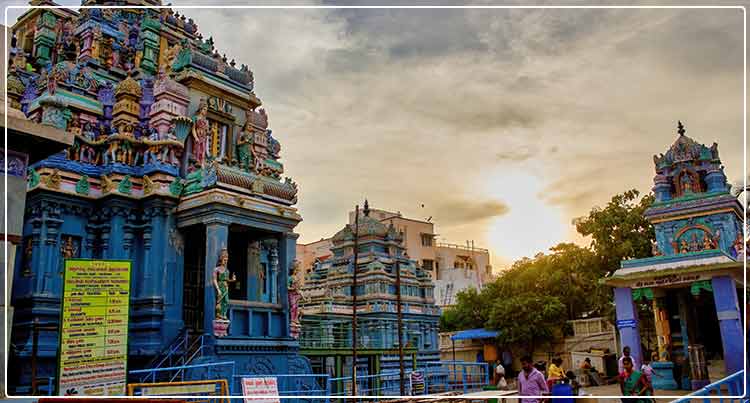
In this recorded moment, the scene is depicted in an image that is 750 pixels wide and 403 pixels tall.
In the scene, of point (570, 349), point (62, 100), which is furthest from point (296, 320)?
point (570, 349)

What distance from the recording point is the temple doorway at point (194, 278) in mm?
15539

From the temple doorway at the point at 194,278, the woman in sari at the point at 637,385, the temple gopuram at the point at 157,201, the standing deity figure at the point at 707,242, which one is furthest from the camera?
the standing deity figure at the point at 707,242

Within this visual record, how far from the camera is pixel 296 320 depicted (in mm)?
15789

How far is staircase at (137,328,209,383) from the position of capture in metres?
13.4

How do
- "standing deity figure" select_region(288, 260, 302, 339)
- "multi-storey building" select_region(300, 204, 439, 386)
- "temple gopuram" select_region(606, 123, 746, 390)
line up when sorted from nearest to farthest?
"temple gopuram" select_region(606, 123, 746, 390), "standing deity figure" select_region(288, 260, 302, 339), "multi-storey building" select_region(300, 204, 439, 386)

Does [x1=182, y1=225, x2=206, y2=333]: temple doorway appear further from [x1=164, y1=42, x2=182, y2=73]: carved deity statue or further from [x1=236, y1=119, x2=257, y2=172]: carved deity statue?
[x1=164, y1=42, x2=182, y2=73]: carved deity statue

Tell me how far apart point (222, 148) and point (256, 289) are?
3.84m

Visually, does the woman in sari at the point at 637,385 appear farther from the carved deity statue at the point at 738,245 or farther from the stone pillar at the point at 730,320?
the carved deity statue at the point at 738,245

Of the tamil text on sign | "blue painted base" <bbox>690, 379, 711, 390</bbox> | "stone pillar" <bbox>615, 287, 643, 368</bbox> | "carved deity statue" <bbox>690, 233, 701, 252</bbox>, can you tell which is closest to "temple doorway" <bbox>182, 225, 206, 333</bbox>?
the tamil text on sign

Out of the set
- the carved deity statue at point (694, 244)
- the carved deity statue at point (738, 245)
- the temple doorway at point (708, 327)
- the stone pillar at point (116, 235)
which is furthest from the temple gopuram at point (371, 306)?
the carved deity statue at point (738, 245)

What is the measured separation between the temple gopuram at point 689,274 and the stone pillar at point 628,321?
25 millimetres

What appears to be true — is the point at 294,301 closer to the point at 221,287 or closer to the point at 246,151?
the point at 221,287

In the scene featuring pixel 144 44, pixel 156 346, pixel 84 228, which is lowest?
pixel 156 346

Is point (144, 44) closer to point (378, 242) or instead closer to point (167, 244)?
point (167, 244)
